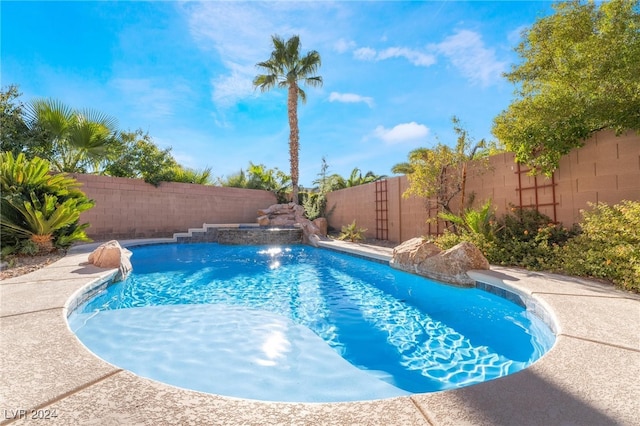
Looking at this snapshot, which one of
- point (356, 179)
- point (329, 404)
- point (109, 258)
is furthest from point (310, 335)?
point (356, 179)

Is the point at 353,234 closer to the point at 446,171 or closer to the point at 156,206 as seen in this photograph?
the point at 446,171

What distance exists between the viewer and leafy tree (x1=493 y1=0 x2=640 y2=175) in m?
4.89

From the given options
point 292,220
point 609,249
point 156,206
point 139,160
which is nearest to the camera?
point 609,249

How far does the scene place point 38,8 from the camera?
7.92 metres

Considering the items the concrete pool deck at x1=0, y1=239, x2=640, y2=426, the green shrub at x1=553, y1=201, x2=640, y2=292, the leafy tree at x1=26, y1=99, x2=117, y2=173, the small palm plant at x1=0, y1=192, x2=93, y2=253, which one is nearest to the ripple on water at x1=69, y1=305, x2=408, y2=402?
the concrete pool deck at x1=0, y1=239, x2=640, y2=426

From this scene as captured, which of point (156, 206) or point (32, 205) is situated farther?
point (156, 206)

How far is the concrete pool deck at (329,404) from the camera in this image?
1307 millimetres

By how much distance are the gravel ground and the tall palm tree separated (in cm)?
1081

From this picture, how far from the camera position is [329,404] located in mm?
1472

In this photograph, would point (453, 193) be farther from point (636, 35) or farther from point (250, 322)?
point (250, 322)

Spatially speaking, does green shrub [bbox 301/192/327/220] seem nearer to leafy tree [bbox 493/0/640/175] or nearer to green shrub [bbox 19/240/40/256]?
leafy tree [bbox 493/0/640/175]

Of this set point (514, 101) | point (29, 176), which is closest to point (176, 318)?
point (29, 176)

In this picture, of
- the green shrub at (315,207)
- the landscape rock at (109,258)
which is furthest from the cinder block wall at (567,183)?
the landscape rock at (109,258)

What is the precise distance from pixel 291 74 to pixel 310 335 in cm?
1489
